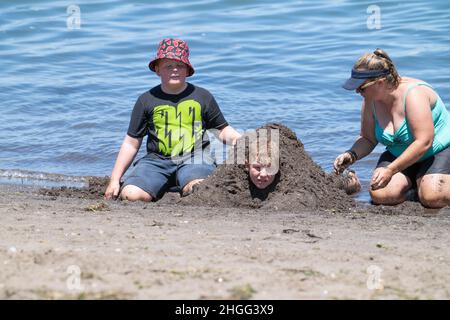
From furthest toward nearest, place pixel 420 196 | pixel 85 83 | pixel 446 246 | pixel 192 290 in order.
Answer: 1. pixel 85 83
2. pixel 420 196
3. pixel 446 246
4. pixel 192 290

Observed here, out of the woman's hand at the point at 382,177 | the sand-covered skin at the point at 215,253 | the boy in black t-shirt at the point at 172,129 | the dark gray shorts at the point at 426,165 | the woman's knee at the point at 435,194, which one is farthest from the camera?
the boy in black t-shirt at the point at 172,129

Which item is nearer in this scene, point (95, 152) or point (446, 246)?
point (446, 246)

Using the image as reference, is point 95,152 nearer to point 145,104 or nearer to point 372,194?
point 145,104

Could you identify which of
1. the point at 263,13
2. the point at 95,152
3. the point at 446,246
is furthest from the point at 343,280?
the point at 263,13

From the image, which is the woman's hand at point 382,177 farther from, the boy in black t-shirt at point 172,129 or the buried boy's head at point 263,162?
the boy in black t-shirt at point 172,129

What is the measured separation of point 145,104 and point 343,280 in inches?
121

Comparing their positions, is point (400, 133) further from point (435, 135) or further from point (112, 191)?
point (112, 191)

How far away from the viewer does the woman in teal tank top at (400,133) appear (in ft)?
20.6

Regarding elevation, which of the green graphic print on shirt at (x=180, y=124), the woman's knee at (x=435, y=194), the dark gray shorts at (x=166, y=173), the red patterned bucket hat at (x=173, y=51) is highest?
the red patterned bucket hat at (x=173, y=51)

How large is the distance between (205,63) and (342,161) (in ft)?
19.7

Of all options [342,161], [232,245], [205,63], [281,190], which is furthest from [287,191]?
[205,63]

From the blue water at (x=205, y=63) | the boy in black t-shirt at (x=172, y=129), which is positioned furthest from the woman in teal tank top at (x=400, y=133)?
the boy in black t-shirt at (x=172, y=129)

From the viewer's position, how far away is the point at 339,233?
5176mm

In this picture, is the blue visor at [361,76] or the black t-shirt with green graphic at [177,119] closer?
the blue visor at [361,76]
